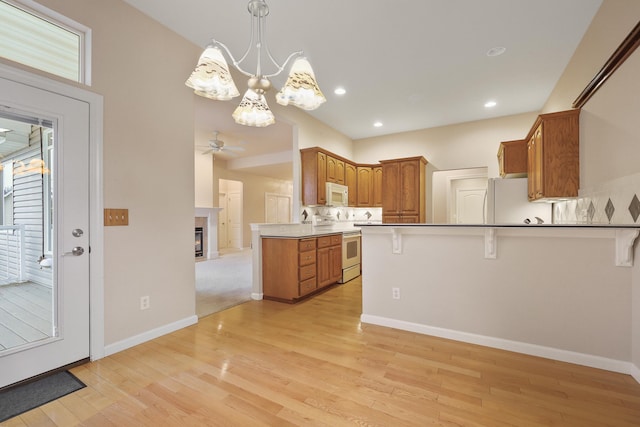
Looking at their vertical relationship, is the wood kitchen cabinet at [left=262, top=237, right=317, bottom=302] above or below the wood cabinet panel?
below

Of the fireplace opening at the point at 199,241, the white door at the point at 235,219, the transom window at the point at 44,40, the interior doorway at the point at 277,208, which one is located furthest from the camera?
the interior doorway at the point at 277,208

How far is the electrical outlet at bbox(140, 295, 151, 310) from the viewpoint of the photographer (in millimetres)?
2456

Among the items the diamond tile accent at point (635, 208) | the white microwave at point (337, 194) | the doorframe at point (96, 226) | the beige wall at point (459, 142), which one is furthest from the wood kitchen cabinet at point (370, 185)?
the doorframe at point (96, 226)

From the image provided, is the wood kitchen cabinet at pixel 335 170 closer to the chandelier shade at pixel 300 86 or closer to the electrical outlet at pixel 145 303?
the chandelier shade at pixel 300 86

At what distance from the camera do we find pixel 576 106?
2988 mm

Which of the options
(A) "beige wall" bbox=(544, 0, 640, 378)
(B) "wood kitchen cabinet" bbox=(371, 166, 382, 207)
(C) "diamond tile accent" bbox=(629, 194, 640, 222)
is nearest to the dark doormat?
(A) "beige wall" bbox=(544, 0, 640, 378)

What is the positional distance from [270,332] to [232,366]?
0.63 metres

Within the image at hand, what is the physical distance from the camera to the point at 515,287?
230 centimetres

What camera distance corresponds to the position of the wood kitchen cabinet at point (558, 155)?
116 inches

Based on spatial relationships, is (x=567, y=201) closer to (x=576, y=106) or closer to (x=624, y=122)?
(x=576, y=106)

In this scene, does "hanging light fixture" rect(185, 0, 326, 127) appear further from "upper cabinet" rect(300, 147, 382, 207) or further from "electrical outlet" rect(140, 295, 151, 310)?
"upper cabinet" rect(300, 147, 382, 207)

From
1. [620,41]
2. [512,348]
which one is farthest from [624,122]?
[512,348]

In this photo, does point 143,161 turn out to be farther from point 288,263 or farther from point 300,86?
point 288,263

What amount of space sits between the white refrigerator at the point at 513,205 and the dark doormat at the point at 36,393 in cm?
504
